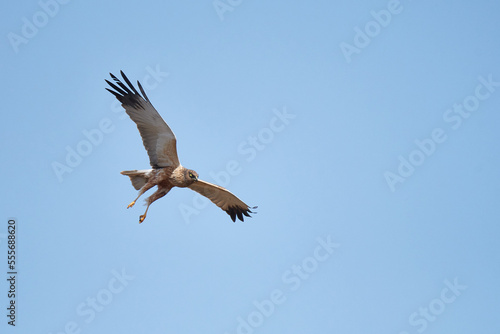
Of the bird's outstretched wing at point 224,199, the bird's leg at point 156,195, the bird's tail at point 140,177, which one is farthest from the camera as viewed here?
the bird's outstretched wing at point 224,199

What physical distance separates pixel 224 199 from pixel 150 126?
3533 mm

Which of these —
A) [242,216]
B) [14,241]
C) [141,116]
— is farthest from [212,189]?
[14,241]

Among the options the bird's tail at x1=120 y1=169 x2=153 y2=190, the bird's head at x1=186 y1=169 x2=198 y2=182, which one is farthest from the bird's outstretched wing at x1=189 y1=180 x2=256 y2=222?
the bird's tail at x1=120 y1=169 x2=153 y2=190

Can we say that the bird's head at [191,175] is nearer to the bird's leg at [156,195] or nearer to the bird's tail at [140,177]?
the bird's leg at [156,195]

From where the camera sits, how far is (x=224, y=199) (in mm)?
20797

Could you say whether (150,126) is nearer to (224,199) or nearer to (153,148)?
(153,148)

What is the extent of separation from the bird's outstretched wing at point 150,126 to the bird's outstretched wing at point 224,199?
1602 mm

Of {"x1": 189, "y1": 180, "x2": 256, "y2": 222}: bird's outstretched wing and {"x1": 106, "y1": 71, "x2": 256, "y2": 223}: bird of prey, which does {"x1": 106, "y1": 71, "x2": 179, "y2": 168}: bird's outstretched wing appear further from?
{"x1": 189, "y1": 180, "x2": 256, "y2": 222}: bird's outstretched wing

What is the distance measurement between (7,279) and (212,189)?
19.2 feet

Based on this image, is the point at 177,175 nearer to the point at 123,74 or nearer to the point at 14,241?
the point at 123,74

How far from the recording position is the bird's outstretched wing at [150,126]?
18328 millimetres

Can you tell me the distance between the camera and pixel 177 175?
18516 mm

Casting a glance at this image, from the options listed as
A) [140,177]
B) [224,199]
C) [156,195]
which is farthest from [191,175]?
[224,199]

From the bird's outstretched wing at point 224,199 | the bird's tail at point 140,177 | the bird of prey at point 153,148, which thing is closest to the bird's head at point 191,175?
the bird of prey at point 153,148
